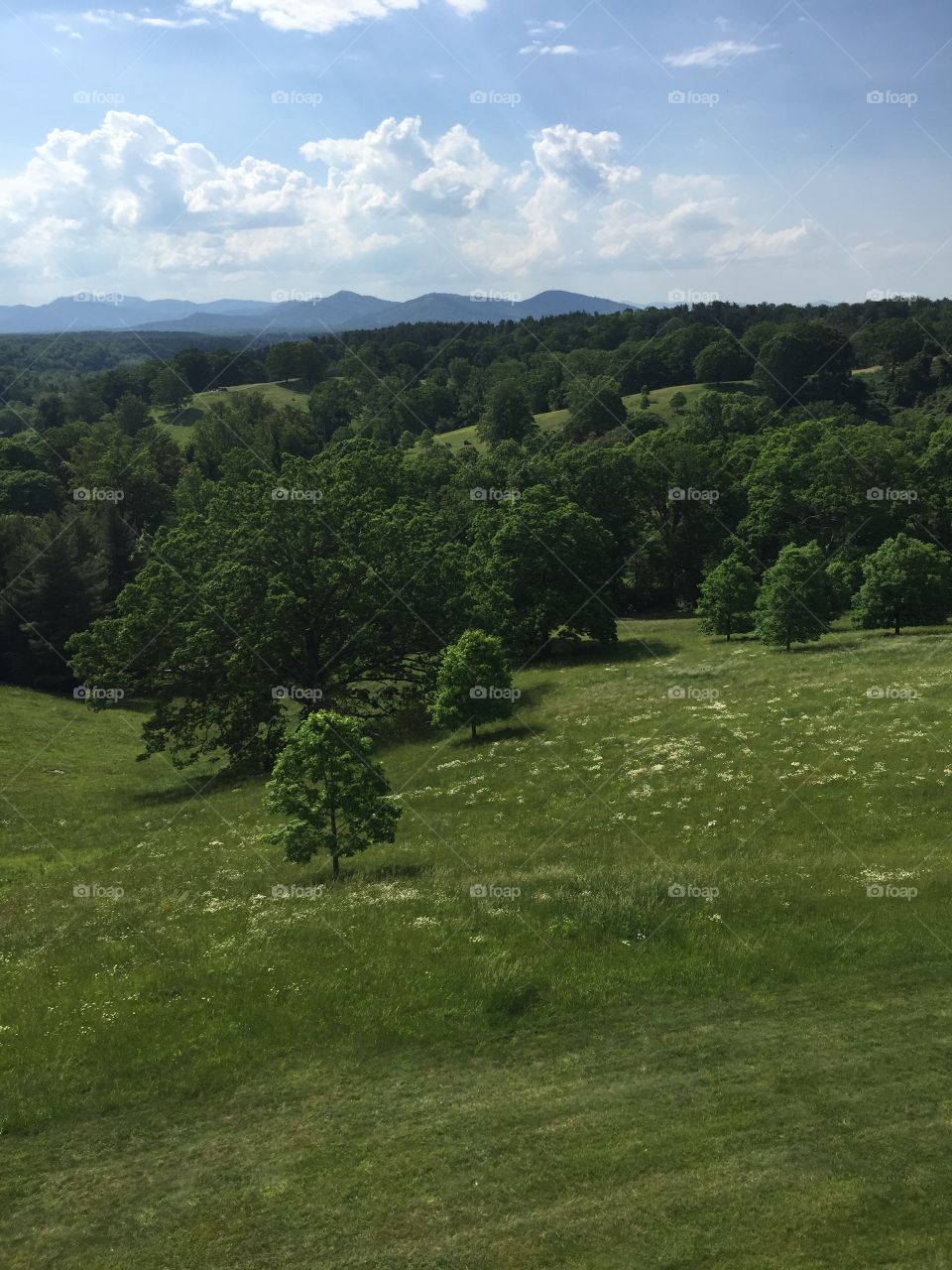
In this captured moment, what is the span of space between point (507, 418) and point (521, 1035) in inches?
5645

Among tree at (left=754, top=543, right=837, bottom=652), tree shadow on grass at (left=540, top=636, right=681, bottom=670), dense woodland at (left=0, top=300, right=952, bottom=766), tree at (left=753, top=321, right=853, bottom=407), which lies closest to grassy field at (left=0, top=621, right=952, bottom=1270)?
dense woodland at (left=0, top=300, right=952, bottom=766)

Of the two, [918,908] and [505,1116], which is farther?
[918,908]

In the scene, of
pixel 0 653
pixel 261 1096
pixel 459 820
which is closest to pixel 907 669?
pixel 459 820

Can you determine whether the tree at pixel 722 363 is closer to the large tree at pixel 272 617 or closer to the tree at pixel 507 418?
the tree at pixel 507 418

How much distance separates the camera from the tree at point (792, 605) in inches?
2158

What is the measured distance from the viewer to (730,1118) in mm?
15141

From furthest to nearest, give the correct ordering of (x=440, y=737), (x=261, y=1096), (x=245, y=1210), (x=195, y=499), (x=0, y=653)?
(x=195, y=499), (x=0, y=653), (x=440, y=737), (x=261, y=1096), (x=245, y=1210)

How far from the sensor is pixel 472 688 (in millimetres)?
44594

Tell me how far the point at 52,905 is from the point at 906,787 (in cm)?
2986

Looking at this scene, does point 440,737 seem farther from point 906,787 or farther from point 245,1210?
point 245,1210

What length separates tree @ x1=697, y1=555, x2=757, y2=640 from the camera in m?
63.4

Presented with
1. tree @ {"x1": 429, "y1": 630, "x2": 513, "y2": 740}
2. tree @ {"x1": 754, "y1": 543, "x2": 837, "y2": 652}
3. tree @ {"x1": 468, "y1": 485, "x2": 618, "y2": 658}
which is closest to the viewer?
tree @ {"x1": 429, "y1": 630, "x2": 513, "y2": 740}

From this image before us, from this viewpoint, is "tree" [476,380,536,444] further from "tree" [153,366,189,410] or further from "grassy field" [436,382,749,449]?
"tree" [153,366,189,410]

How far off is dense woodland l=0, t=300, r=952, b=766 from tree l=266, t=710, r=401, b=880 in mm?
21930
